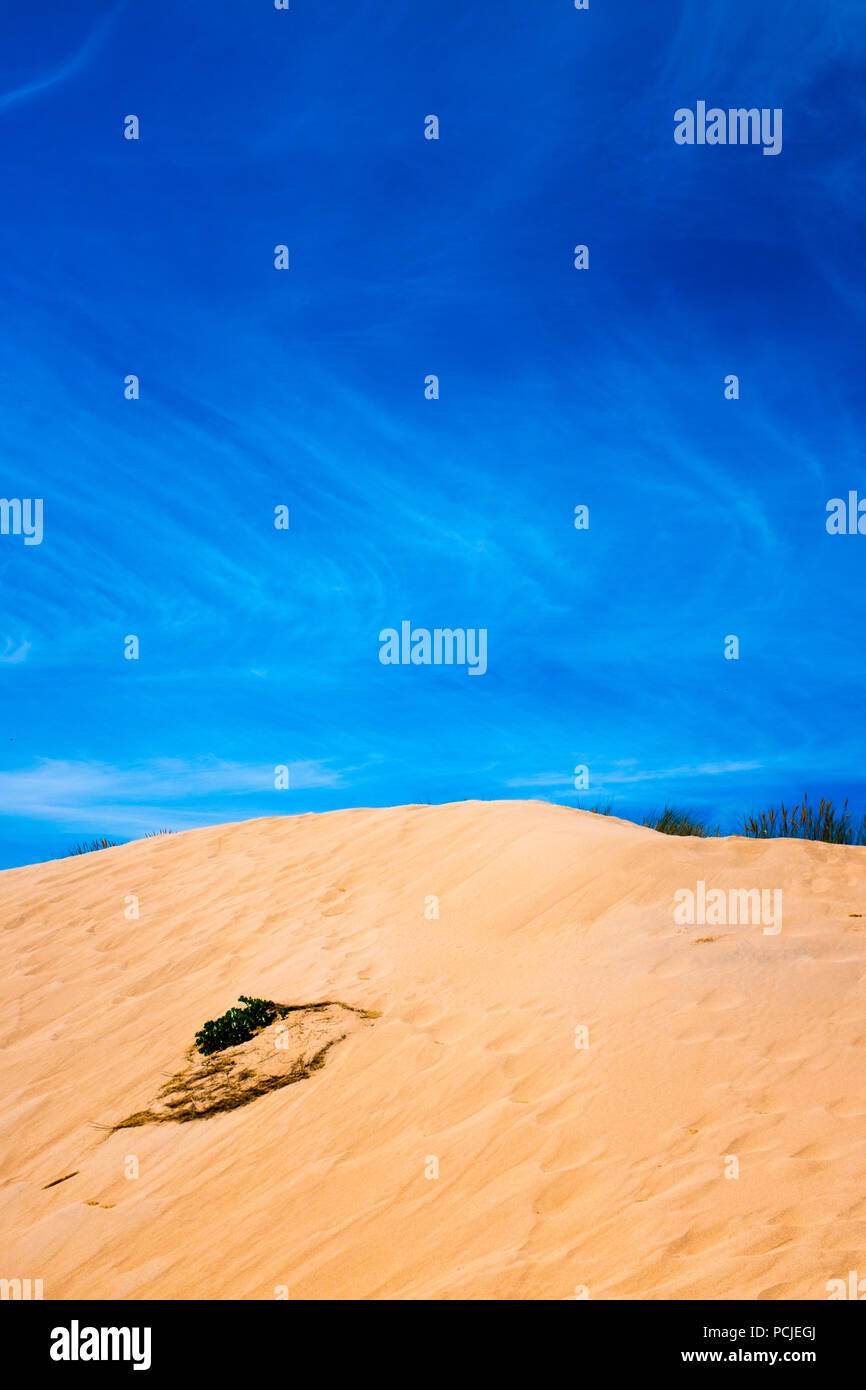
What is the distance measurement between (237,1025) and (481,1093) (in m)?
2.19

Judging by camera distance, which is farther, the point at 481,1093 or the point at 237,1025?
the point at 237,1025

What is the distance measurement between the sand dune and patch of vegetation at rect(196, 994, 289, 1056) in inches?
8.4

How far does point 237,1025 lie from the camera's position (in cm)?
697

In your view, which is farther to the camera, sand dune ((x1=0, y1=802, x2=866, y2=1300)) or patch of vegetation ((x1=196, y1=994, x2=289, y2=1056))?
patch of vegetation ((x1=196, y1=994, x2=289, y2=1056))

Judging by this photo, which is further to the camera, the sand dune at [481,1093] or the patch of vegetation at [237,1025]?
the patch of vegetation at [237,1025]

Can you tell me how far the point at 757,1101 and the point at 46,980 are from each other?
7.09 metres

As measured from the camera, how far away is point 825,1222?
4031 mm

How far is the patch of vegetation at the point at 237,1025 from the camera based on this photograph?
22.7ft

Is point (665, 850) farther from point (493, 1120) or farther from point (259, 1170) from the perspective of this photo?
point (259, 1170)

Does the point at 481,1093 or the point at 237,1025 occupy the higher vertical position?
the point at 237,1025

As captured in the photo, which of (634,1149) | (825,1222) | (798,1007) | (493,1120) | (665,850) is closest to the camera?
(825,1222)

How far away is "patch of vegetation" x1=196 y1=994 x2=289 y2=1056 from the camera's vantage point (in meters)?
6.92

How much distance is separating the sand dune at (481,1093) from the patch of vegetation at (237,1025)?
0.70 ft
